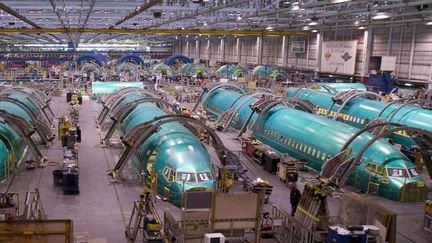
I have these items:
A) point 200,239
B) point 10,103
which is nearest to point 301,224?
point 200,239

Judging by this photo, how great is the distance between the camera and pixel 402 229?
27.6 meters

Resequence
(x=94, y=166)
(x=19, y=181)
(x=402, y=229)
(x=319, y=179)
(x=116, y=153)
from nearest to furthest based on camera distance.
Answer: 1. (x=402, y=229)
2. (x=319, y=179)
3. (x=19, y=181)
4. (x=94, y=166)
5. (x=116, y=153)

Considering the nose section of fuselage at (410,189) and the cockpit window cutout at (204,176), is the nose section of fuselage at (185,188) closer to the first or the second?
the cockpit window cutout at (204,176)

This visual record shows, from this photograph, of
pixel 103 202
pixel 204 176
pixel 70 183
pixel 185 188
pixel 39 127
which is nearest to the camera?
pixel 185 188

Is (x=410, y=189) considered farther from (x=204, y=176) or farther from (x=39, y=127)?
(x=39, y=127)

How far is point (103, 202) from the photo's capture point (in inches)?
1174

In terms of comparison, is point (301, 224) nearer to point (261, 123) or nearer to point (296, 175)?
point (296, 175)

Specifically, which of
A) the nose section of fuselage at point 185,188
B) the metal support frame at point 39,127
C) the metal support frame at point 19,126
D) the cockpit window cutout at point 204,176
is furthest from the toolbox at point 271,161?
the metal support frame at point 39,127

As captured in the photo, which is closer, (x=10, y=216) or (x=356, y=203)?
(x=10, y=216)

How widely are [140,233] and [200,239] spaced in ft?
13.8

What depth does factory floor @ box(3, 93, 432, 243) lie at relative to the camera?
2591 centimetres

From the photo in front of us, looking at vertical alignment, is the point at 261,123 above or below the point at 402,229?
above

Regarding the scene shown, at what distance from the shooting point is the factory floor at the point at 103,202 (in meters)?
25.9

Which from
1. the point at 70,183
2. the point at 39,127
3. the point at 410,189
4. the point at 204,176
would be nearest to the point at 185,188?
the point at 204,176
